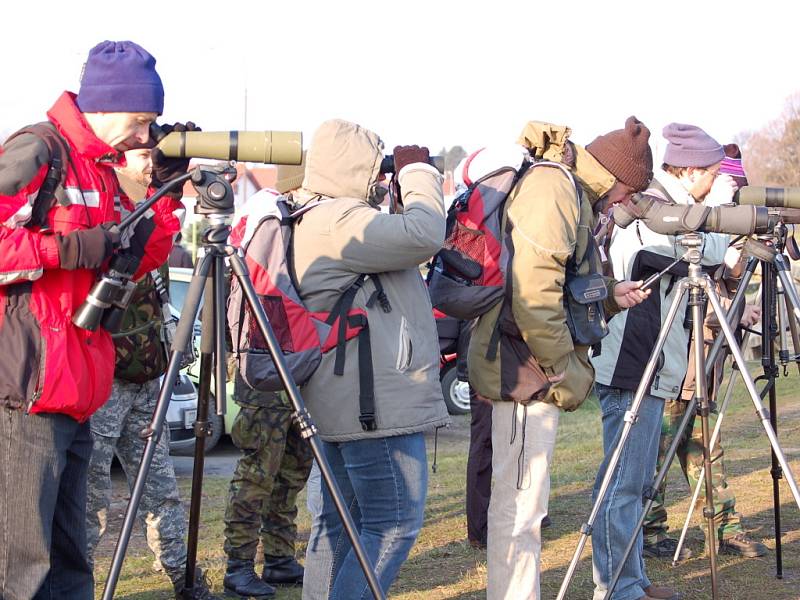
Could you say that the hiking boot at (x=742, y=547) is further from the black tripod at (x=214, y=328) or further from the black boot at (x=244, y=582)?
the black tripod at (x=214, y=328)

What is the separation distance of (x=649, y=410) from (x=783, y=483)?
2.98 meters

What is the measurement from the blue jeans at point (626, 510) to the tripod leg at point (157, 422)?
84.8 inches

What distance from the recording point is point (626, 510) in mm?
4594

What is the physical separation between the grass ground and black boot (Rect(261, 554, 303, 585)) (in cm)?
10

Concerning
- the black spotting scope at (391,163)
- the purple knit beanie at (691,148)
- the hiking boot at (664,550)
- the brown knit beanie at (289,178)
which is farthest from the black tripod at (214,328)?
the hiking boot at (664,550)

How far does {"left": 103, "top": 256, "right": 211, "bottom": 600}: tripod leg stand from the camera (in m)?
2.91

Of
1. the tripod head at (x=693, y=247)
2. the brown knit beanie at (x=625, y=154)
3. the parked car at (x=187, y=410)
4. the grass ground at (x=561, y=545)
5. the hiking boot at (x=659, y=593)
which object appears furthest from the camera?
the parked car at (x=187, y=410)

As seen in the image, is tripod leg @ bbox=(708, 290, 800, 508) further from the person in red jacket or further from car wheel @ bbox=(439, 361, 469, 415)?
car wheel @ bbox=(439, 361, 469, 415)

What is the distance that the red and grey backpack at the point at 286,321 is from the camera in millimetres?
3400

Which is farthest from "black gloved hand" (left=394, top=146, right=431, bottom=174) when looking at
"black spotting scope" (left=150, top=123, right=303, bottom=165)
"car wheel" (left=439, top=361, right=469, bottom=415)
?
"car wheel" (left=439, top=361, right=469, bottom=415)

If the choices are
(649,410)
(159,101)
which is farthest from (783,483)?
(159,101)

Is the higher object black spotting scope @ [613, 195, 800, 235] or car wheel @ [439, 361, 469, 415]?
black spotting scope @ [613, 195, 800, 235]

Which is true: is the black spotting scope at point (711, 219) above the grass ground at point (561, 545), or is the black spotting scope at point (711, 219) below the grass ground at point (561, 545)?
above

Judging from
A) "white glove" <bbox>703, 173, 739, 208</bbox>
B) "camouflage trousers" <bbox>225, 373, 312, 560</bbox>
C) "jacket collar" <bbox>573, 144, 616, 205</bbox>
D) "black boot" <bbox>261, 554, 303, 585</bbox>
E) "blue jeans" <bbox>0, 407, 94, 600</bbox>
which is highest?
"jacket collar" <bbox>573, 144, 616, 205</bbox>
